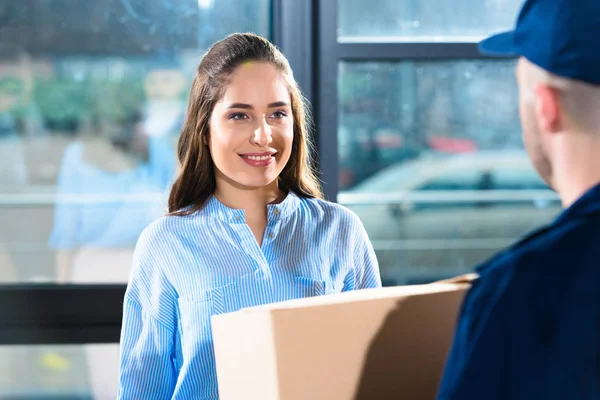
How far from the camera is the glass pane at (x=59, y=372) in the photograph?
2.46 meters

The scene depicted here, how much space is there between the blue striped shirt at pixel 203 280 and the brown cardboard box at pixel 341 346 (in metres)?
0.35

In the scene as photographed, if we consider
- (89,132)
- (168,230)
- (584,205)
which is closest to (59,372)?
(89,132)

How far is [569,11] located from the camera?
77 cm

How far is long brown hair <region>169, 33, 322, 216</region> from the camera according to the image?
1.51 m

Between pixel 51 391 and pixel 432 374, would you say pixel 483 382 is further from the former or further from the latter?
pixel 51 391

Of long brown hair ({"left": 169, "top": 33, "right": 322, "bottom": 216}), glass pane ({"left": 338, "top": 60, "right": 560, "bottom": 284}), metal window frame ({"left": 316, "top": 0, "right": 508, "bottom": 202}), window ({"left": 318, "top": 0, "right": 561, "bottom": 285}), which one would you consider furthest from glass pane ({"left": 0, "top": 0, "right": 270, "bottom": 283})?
long brown hair ({"left": 169, "top": 33, "right": 322, "bottom": 216})

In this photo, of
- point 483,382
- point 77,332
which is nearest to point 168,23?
point 77,332

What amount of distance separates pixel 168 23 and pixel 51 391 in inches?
48.9

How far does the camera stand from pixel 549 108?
809mm

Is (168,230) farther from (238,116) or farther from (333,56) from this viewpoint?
(333,56)

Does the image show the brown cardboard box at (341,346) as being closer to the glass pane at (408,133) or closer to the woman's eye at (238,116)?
the woman's eye at (238,116)

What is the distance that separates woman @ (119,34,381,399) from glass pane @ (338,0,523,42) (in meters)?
0.91

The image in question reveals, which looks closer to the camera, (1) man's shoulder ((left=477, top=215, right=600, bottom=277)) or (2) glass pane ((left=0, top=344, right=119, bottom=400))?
(1) man's shoulder ((left=477, top=215, right=600, bottom=277))

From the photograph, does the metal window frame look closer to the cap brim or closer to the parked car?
the parked car
